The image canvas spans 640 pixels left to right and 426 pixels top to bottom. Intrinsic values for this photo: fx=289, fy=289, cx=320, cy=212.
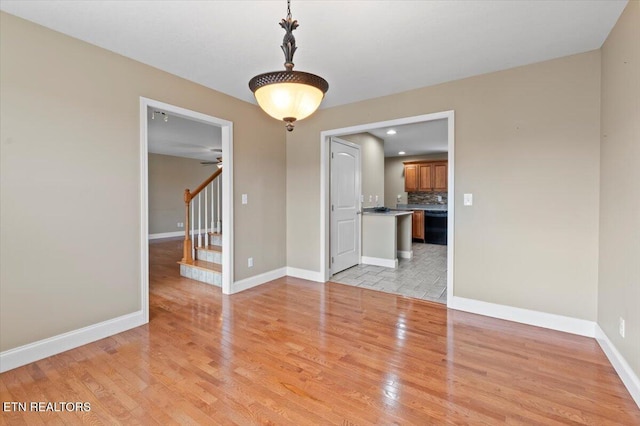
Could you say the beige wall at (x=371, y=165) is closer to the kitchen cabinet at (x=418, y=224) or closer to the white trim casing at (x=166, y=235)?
the kitchen cabinet at (x=418, y=224)

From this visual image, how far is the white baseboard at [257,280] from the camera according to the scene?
3801 mm

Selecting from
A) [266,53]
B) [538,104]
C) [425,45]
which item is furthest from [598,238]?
[266,53]

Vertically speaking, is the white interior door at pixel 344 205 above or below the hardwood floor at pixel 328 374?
above

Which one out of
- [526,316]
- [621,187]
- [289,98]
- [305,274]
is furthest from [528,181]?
[305,274]

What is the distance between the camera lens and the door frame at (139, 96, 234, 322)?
2807mm

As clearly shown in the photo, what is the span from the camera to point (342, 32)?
2289 millimetres

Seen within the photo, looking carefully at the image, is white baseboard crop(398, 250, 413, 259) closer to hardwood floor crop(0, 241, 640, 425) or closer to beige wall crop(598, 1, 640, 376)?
hardwood floor crop(0, 241, 640, 425)

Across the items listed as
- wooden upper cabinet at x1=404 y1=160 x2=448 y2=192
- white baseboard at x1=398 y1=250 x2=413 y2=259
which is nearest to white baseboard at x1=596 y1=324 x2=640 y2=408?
white baseboard at x1=398 y1=250 x2=413 y2=259

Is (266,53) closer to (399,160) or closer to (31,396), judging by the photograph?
(31,396)

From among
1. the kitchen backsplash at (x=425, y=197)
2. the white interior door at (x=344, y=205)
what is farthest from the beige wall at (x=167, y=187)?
the kitchen backsplash at (x=425, y=197)

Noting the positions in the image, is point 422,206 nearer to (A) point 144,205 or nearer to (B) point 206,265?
(B) point 206,265

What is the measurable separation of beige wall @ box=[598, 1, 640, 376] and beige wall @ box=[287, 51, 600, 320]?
0.43 ft

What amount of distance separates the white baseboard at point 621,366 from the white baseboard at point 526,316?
0.13 m

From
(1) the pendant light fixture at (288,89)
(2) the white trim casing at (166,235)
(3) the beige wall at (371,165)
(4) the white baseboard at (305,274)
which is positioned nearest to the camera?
(1) the pendant light fixture at (288,89)
